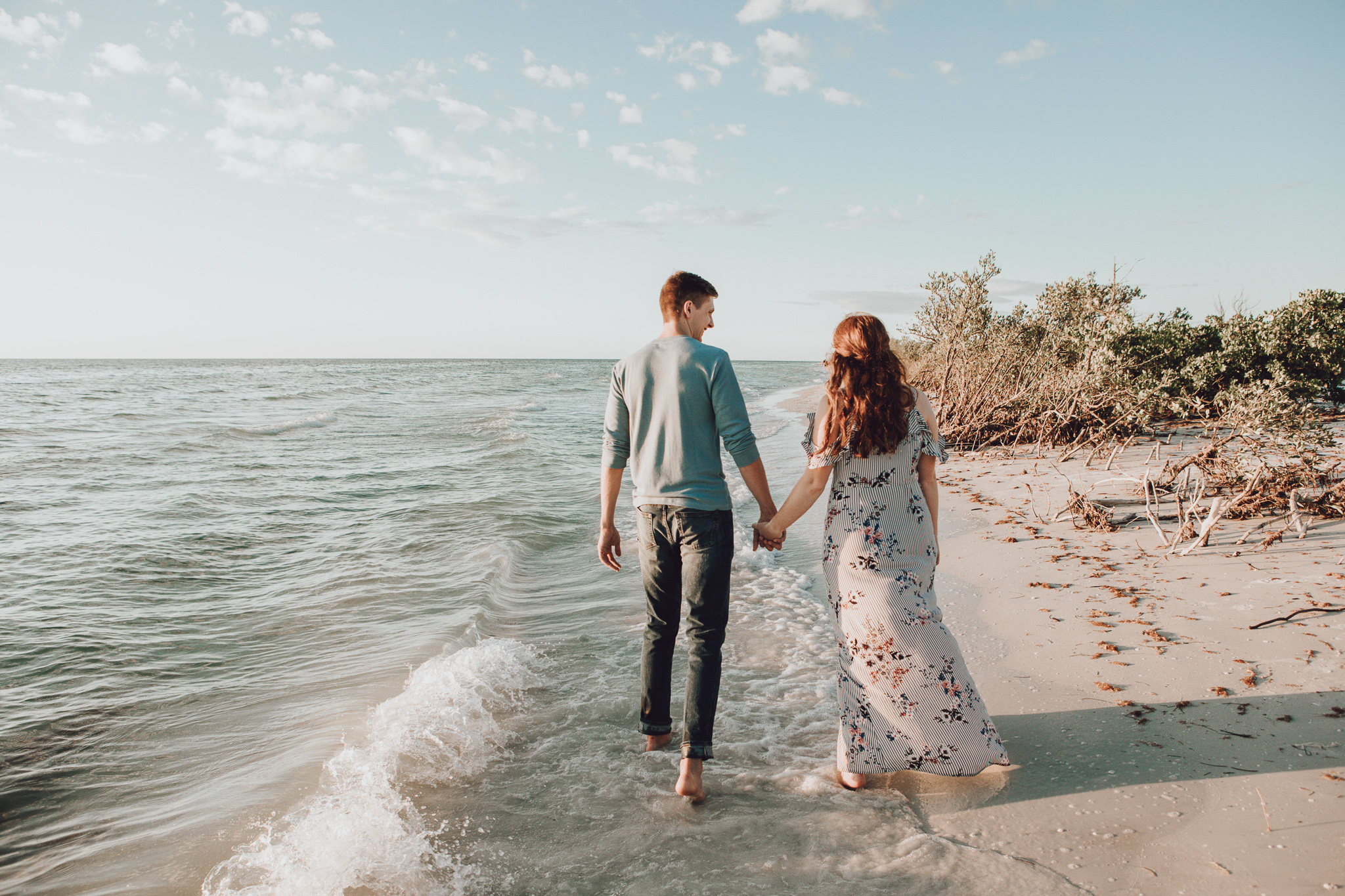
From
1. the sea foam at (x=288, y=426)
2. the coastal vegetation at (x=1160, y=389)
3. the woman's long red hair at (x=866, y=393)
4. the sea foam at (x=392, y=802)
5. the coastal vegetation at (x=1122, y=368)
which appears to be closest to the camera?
the sea foam at (x=392, y=802)

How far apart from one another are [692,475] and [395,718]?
Answer: 249 cm

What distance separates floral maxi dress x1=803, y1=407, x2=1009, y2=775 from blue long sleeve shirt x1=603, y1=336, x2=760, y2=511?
41cm

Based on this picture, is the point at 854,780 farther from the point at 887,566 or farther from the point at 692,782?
the point at 887,566

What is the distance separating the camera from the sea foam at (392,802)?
8.75ft

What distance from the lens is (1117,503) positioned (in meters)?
7.20

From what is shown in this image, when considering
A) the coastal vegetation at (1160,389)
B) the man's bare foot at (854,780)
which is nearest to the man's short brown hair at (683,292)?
the man's bare foot at (854,780)

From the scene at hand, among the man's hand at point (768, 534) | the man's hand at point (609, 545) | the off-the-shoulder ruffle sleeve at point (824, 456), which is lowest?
the man's hand at point (609, 545)

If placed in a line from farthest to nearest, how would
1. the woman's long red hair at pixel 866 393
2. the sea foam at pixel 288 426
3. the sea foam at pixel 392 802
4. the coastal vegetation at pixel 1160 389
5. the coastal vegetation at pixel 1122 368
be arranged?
the sea foam at pixel 288 426 → the coastal vegetation at pixel 1122 368 → the coastal vegetation at pixel 1160 389 → the woman's long red hair at pixel 866 393 → the sea foam at pixel 392 802

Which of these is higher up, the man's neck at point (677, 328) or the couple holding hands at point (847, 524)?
the man's neck at point (677, 328)

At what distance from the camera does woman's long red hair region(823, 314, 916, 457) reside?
292cm

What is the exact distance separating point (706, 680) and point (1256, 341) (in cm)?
1310

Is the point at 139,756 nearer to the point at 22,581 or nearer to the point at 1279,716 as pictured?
the point at 22,581

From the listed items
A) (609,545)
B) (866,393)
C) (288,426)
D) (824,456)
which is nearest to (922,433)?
(866,393)

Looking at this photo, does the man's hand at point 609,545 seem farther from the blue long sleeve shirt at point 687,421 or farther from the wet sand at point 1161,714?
the wet sand at point 1161,714
